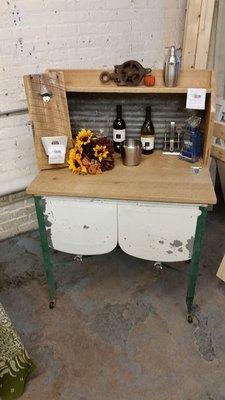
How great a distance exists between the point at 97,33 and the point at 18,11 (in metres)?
0.51

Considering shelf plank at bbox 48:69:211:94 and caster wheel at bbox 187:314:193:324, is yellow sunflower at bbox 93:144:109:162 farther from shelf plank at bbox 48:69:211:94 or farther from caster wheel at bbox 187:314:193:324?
caster wheel at bbox 187:314:193:324

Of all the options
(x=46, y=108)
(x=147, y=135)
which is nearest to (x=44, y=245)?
(x=46, y=108)

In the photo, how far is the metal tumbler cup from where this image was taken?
5.33ft

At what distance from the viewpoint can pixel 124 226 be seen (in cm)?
149

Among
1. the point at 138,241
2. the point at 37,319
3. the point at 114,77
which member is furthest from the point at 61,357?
the point at 114,77

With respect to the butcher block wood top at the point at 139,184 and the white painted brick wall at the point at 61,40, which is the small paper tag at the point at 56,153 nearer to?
the butcher block wood top at the point at 139,184

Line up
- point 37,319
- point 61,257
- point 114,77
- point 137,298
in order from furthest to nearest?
point 61,257
point 137,298
point 37,319
point 114,77

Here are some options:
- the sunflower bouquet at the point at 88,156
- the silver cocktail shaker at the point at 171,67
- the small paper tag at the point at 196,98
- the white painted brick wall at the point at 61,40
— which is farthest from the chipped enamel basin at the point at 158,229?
the white painted brick wall at the point at 61,40

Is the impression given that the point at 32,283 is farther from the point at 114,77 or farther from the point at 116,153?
the point at 114,77

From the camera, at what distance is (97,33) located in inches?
82.7

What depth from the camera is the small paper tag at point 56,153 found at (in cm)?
161

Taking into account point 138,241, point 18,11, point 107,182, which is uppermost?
point 18,11

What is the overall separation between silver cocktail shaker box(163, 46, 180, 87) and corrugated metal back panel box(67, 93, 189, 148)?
16 cm

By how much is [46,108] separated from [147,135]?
0.54m
